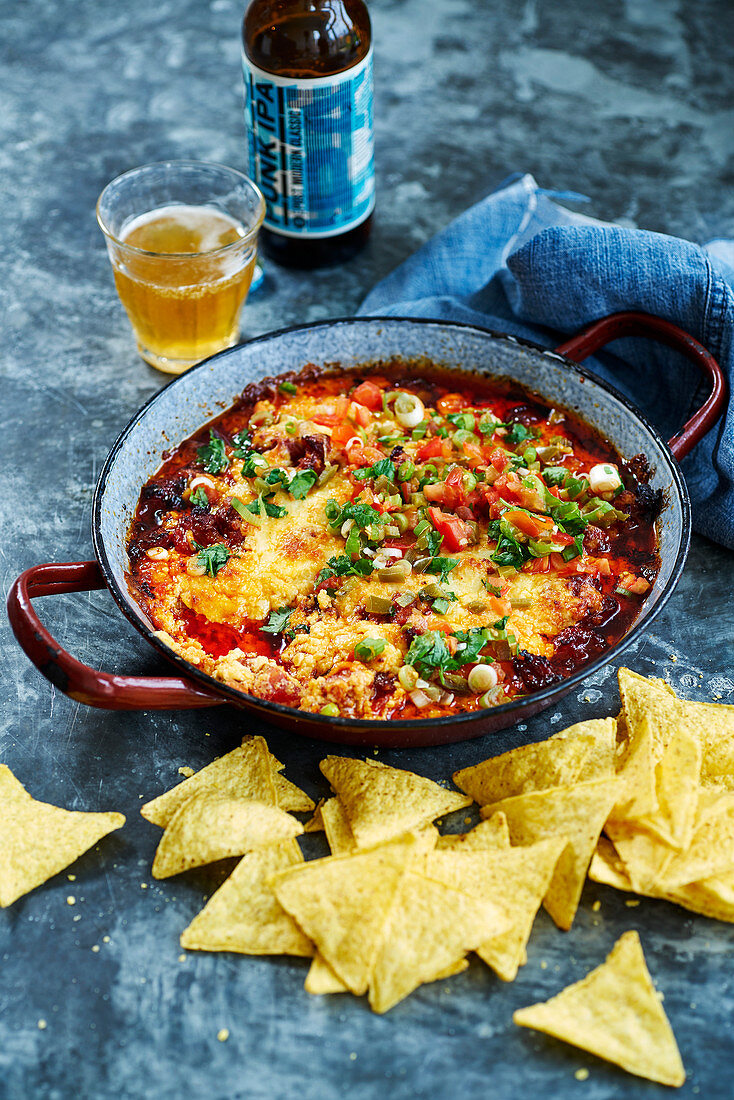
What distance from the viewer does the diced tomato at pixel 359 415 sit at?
3.89 metres

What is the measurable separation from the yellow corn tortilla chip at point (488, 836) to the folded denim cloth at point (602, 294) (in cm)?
153

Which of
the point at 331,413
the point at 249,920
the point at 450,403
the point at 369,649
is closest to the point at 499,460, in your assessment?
the point at 450,403

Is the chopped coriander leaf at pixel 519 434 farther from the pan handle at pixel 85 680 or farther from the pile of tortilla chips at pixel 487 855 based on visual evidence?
the pan handle at pixel 85 680

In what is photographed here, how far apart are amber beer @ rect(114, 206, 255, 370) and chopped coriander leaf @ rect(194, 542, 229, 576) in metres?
1.22

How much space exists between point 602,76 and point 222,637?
4.53 metres

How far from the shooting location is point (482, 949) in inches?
103

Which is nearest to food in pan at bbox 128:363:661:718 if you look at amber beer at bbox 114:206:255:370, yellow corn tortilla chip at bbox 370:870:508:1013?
amber beer at bbox 114:206:255:370

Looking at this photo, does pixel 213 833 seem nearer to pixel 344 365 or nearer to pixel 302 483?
pixel 302 483

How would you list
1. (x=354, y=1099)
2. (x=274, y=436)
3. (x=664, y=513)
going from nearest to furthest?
(x=354, y=1099) < (x=664, y=513) < (x=274, y=436)

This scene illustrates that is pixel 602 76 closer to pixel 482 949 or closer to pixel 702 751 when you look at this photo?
pixel 702 751

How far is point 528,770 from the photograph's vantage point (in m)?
2.93

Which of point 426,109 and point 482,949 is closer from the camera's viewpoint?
point 482,949

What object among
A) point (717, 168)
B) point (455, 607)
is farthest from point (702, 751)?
point (717, 168)

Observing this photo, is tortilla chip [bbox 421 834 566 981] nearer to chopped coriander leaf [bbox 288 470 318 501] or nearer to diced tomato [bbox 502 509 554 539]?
diced tomato [bbox 502 509 554 539]
